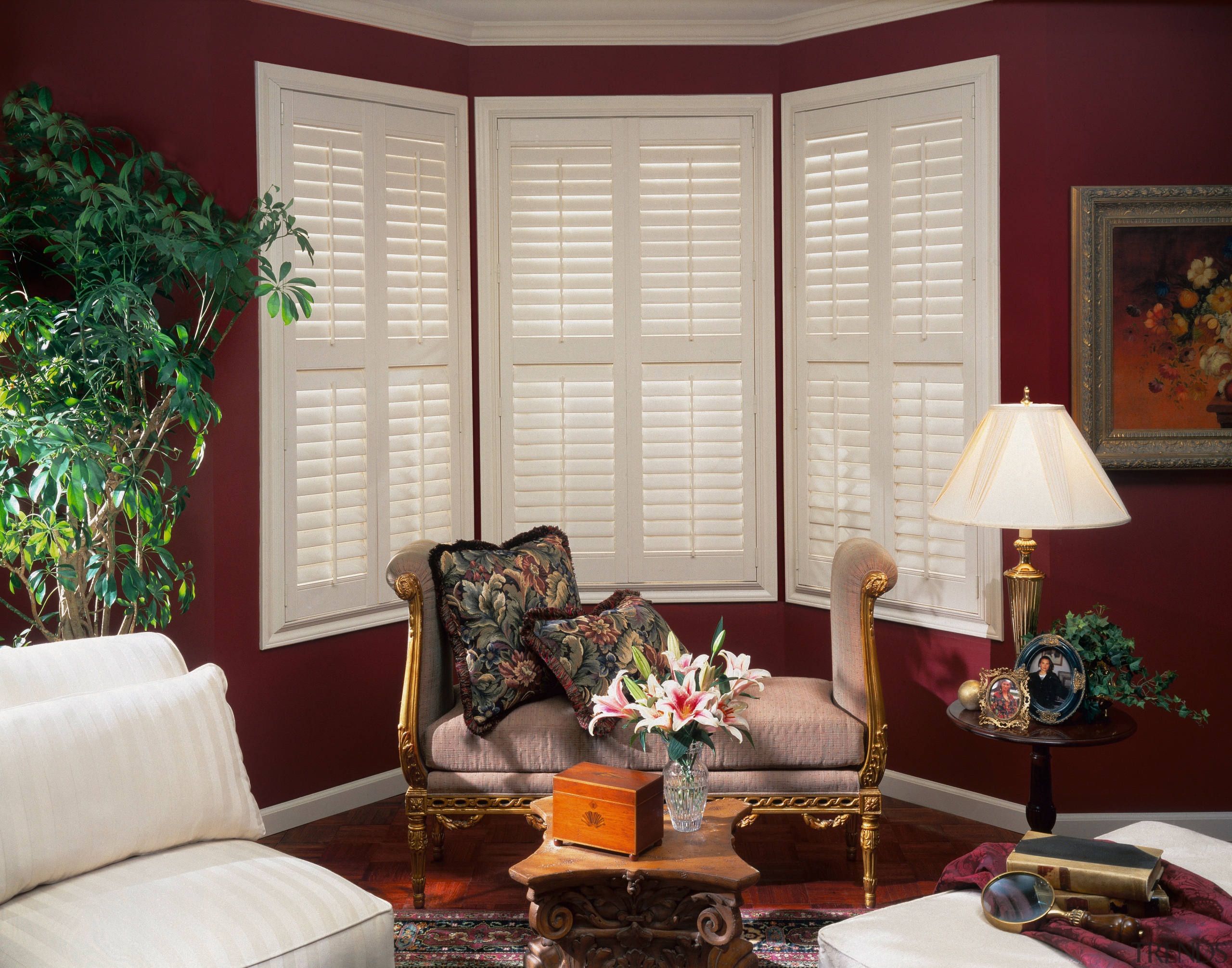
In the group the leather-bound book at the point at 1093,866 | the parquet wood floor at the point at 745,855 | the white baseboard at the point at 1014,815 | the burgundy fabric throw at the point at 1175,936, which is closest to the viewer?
the burgundy fabric throw at the point at 1175,936

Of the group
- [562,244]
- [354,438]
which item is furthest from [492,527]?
[562,244]

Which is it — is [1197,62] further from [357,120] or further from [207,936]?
[207,936]

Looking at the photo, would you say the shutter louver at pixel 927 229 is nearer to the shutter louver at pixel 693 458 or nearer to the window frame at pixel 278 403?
the shutter louver at pixel 693 458

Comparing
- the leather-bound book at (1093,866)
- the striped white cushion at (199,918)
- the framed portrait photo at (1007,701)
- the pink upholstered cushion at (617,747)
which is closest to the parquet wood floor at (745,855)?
the pink upholstered cushion at (617,747)

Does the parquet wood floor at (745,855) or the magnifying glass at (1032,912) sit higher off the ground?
the magnifying glass at (1032,912)

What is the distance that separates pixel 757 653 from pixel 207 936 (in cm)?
265

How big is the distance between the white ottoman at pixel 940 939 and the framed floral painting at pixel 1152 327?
5.12ft

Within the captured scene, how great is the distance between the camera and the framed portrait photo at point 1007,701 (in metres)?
2.95

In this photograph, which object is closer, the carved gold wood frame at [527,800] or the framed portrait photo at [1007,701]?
the framed portrait photo at [1007,701]

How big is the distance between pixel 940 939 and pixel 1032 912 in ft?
0.57

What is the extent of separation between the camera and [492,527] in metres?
4.28

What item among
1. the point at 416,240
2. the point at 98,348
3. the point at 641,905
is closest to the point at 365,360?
the point at 416,240

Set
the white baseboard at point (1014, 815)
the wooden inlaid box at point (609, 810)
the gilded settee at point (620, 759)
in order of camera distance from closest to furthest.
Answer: the wooden inlaid box at point (609, 810), the gilded settee at point (620, 759), the white baseboard at point (1014, 815)

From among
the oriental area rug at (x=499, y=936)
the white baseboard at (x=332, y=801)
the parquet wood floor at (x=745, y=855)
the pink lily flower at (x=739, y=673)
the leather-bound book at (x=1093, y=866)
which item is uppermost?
the pink lily flower at (x=739, y=673)
